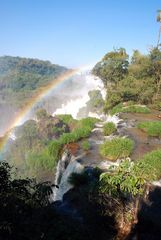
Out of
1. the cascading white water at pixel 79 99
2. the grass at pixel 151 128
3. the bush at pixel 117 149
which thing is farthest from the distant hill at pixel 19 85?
the bush at pixel 117 149

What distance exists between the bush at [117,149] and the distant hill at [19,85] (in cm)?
10343

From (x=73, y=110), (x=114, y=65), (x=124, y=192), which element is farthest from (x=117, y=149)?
(x=73, y=110)

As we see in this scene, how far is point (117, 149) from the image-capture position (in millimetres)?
17297

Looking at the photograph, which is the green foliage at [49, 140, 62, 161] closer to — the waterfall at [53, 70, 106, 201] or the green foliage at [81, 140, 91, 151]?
the waterfall at [53, 70, 106, 201]

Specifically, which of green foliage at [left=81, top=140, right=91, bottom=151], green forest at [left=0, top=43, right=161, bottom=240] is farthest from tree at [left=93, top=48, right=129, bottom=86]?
green foliage at [left=81, top=140, right=91, bottom=151]

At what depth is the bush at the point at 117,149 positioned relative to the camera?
17.1 m

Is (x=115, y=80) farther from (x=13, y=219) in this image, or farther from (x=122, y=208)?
(x=13, y=219)

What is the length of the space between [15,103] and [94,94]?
199 feet

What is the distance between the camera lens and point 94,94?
244 ft

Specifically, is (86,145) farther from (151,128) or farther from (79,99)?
(79,99)

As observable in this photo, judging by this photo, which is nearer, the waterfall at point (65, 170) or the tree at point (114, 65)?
the waterfall at point (65, 170)

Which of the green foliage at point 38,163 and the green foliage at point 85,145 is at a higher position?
the green foliage at point 85,145

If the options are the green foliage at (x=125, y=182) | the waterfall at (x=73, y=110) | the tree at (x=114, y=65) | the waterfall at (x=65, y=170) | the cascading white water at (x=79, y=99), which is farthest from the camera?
the cascading white water at (x=79, y=99)

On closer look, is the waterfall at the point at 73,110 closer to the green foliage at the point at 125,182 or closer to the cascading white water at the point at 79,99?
the cascading white water at the point at 79,99
